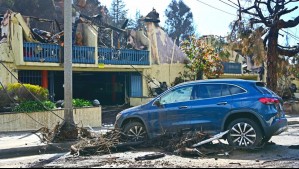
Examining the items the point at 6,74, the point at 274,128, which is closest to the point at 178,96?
the point at 274,128

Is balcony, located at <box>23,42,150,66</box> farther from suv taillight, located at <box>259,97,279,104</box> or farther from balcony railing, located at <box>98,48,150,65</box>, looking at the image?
suv taillight, located at <box>259,97,279,104</box>

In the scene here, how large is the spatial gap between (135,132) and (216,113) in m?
2.31

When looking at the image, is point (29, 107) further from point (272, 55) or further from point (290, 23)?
point (290, 23)

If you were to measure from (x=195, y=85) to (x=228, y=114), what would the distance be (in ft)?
3.99

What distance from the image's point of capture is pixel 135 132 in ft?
35.9

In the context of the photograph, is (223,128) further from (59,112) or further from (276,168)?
(59,112)

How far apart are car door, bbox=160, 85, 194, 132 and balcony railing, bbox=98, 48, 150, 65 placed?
43.6ft

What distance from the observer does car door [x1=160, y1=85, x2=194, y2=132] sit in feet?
33.9

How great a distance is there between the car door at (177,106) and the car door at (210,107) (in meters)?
0.17

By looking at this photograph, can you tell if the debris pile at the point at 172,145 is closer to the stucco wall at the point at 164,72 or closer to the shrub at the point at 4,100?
the shrub at the point at 4,100

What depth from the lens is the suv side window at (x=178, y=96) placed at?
10.5 meters

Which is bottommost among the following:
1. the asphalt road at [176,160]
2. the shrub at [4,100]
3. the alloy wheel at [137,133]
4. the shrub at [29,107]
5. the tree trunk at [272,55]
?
the asphalt road at [176,160]

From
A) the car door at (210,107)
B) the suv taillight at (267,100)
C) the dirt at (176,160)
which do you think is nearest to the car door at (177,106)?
the car door at (210,107)

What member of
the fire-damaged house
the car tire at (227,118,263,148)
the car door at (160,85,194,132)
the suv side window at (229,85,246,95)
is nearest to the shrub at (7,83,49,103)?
the fire-damaged house
